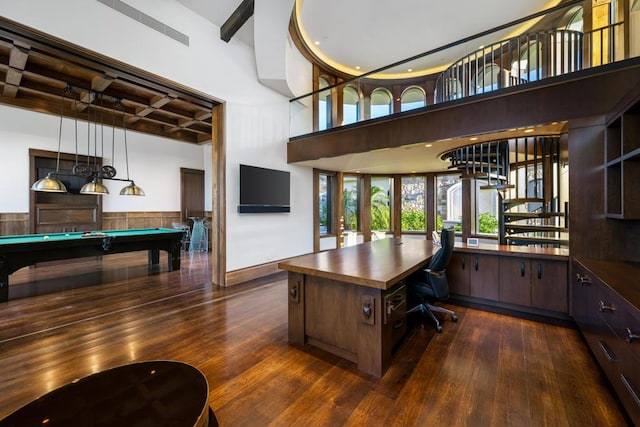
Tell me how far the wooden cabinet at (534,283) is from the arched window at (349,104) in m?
4.16

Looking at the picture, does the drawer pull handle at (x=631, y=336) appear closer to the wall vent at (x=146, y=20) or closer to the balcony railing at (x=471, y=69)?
the balcony railing at (x=471, y=69)

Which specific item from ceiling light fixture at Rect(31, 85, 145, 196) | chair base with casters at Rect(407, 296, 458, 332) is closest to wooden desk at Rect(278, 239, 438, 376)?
chair base with casters at Rect(407, 296, 458, 332)

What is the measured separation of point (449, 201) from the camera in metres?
7.69

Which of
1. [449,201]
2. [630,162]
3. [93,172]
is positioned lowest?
[449,201]

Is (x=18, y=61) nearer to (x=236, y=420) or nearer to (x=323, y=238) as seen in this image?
(x=236, y=420)

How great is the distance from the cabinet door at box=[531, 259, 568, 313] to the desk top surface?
1290mm

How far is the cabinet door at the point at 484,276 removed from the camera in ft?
11.5

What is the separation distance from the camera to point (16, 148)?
580 centimetres

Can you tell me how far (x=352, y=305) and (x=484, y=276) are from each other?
2.29m

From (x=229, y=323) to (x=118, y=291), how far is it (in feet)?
7.92

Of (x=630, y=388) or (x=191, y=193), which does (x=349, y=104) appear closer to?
(x=191, y=193)

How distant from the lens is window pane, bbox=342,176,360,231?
8078 millimetres

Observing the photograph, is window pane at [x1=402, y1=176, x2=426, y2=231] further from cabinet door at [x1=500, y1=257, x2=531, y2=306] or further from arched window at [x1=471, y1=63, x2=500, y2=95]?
cabinet door at [x1=500, y1=257, x2=531, y2=306]

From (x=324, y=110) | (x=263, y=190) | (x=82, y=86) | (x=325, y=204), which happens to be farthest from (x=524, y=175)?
(x=82, y=86)
